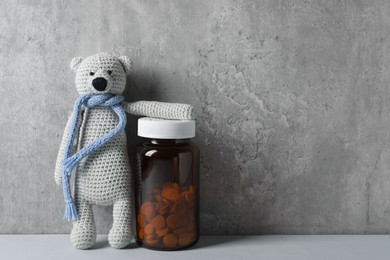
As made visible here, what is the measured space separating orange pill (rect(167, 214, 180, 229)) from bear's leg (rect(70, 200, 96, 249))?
135mm

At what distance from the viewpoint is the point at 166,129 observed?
27.9 inches

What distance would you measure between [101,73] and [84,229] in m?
0.26

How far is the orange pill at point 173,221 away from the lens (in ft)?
2.38

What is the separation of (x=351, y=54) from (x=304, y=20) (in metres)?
0.11

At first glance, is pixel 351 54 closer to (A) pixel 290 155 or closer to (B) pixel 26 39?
(A) pixel 290 155

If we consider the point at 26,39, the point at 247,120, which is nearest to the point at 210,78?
the point at 247,120

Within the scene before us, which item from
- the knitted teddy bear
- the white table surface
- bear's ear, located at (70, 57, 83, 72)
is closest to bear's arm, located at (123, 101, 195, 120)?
the knitted teddy bear

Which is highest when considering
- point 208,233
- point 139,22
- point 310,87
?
point 139,22

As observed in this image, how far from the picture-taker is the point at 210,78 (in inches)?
32.4

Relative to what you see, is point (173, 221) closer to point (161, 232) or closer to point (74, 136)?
point (161, 232)

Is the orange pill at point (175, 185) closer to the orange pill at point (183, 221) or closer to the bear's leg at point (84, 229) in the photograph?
the orange pill at point (183, 221)

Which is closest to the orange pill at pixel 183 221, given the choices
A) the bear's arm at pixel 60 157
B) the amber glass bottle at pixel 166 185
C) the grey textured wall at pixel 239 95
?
the amber glass bottle at pixel 166 185

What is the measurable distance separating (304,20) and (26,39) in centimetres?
51

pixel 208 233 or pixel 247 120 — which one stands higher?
pixel 247 120
